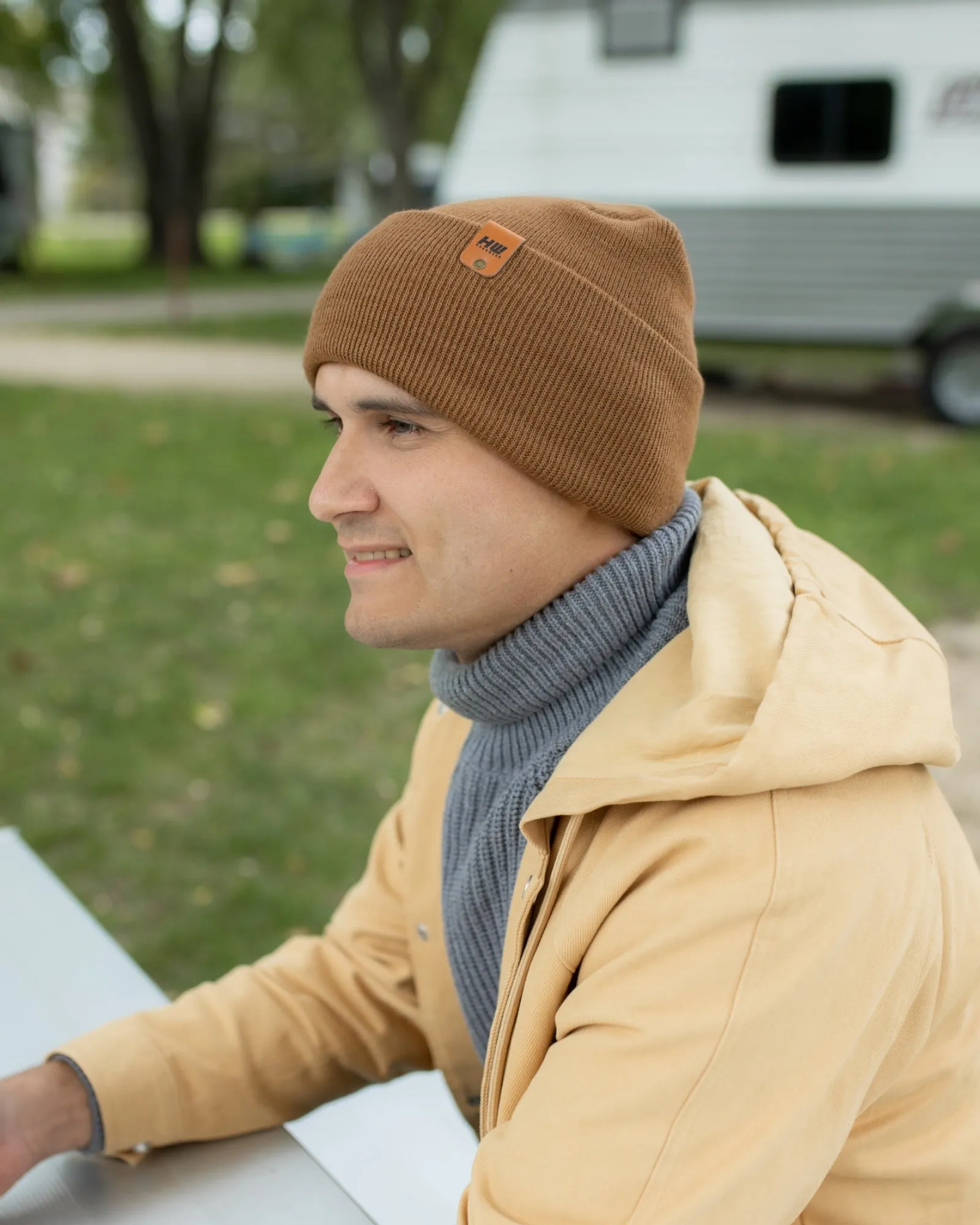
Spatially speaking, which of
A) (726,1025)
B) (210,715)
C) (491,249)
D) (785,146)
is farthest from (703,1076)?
(785,146)

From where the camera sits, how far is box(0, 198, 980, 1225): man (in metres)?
1.16

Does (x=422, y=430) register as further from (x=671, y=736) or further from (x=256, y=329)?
(x=256, y=329)

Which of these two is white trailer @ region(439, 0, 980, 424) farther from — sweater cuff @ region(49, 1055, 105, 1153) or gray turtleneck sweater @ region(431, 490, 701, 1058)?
sweater cuff @ region(49, 1055, 105, 1153)

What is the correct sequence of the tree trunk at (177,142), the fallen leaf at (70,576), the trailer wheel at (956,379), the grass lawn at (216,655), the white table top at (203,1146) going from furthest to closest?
1. the tree trunk at (177,142)
2. the trailer wheel at (956,379)
3. the fallen leaf at (70,576)
4. the grass lawn at (216,655)
5. the white table top at (203,1146)

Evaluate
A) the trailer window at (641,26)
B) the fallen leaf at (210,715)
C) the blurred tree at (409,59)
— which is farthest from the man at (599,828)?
the blurred tree at (409,59)

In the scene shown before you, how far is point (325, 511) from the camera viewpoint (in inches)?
61.9

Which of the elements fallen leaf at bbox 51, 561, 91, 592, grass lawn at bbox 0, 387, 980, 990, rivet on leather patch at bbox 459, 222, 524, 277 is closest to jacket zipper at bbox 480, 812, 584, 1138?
rivet on leather patch at bbox 459, 222, 524, 277

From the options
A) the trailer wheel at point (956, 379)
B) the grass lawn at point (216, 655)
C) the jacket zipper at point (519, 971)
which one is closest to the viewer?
the jacket zipper at point (519, 971)

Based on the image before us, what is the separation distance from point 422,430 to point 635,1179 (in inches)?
32.1

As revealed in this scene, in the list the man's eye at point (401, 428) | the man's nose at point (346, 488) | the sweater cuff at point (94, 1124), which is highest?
the man's eye at point (401, 428)

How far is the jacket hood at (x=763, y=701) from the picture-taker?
3.92 ft

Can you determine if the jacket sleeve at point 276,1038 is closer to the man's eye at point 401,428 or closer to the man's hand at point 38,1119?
the man's hand at point 38,1119

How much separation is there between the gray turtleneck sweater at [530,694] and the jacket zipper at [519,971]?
19cm

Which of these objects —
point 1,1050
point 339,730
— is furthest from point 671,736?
point 339,730
